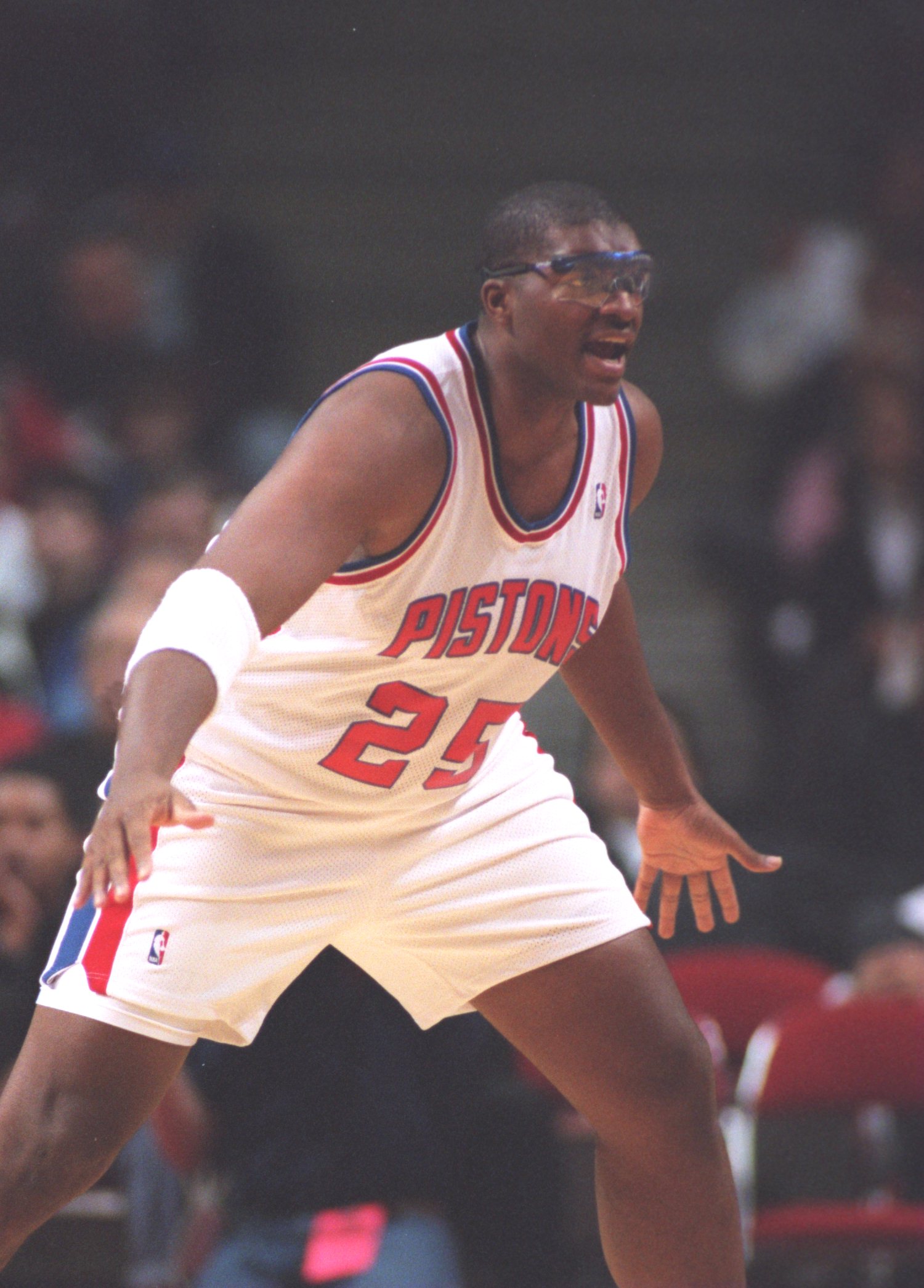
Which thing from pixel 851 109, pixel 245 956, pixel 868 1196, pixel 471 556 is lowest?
pixel 868 1196

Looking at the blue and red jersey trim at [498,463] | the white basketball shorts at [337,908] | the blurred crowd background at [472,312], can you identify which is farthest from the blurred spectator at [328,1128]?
the blue and red jersey trim at [498,463]

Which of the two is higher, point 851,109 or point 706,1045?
point 851,109

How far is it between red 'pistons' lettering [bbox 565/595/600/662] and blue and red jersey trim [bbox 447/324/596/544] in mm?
170

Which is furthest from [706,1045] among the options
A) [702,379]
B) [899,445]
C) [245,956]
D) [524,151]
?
[524,151]

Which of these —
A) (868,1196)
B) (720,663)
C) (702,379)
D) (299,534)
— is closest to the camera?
(299,534)

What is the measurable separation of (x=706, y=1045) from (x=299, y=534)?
1140 millimetres

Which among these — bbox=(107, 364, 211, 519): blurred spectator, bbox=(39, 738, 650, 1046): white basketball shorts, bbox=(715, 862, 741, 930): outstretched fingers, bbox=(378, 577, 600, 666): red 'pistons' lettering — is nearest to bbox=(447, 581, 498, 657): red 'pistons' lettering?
bbox=(378, 577, 600, 666): red 'pistons' lettering

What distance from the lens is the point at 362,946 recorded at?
10.1 ft

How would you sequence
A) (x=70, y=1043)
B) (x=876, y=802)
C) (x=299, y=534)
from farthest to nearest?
(x=876, y=802)
(x=70, y=1043)
(x=299, y=534)

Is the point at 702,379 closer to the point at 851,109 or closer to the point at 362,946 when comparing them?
the point at 851,109

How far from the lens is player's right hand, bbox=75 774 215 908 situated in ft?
7.12

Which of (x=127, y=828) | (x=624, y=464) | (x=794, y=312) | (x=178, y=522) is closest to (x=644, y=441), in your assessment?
(x=624, y=464)

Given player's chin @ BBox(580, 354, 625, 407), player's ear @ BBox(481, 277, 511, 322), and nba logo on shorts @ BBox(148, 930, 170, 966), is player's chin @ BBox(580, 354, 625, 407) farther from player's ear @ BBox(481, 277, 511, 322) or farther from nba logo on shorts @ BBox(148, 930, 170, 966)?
nba logo on shorts @ BBox(148, 930, 170, 966)

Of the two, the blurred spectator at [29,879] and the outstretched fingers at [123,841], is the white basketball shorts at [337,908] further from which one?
the blurred spectator at [29,879]
